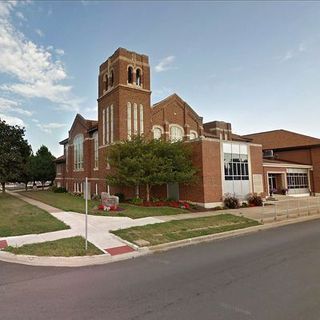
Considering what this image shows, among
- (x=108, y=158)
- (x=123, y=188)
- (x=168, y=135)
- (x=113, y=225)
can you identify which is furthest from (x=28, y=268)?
(x=168, y=135)

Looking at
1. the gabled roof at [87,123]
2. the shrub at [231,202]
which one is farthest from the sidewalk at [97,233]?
the gabled roof at [87,123]

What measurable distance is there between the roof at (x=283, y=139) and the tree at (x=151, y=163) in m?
23.3

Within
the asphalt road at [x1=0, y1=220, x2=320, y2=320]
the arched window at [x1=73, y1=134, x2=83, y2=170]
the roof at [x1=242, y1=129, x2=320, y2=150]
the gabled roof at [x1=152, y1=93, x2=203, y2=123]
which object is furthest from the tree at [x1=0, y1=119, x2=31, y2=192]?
the roof at [x1=242, y1=129, x2=320, y2=150]

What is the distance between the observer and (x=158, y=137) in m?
29.6

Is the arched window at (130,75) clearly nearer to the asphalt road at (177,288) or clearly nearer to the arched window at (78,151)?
the arched window at (78,151)

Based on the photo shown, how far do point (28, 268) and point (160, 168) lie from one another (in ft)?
46.6

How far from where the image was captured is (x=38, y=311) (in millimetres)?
A: 4941

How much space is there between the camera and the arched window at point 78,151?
35.9m

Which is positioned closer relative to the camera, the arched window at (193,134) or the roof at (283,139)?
the arched window at (193,134)

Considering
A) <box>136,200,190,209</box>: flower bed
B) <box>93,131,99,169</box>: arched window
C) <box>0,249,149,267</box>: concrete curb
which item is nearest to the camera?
A: <box>0,249,149,267</box>: concrete curb

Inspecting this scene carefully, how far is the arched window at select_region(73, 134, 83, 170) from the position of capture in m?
35.9

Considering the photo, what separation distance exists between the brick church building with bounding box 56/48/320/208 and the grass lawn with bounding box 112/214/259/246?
6.29 meters

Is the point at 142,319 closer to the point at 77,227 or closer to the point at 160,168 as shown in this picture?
the point at 77,227

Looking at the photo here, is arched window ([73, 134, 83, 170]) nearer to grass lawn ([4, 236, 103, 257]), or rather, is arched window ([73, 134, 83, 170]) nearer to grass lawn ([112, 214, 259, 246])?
grass lawn ([112, 214, 259, 246])
